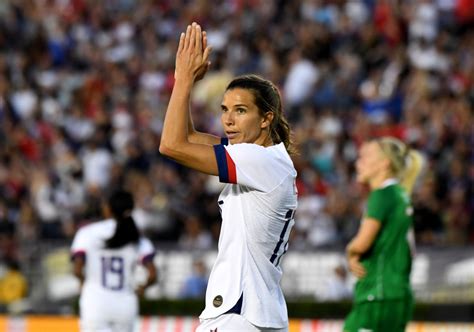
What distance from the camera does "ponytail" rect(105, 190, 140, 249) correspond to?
9.65m

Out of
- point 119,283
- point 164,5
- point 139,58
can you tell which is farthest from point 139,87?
point 119,283

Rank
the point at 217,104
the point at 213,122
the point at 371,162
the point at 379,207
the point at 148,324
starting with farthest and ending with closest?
1. the point at 217,104
2. the point at 213,122
3. the point at 148,324
4. the point at 371,162
5. the point at 379,207

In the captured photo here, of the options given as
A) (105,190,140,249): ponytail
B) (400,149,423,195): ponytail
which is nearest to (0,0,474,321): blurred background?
(105,190,140,249): ponytail

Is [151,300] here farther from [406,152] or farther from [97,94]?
[406,152]

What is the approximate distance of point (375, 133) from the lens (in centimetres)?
1667

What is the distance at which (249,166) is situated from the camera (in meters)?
5.50

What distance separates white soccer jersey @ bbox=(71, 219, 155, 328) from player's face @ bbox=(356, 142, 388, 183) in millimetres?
2639

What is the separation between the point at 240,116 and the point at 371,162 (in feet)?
8.09

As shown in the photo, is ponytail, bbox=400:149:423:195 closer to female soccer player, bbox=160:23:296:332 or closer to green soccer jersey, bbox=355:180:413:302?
green soccer jersey, bbox=355:180:413:302

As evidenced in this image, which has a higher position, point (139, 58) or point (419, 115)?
point (139, 58)

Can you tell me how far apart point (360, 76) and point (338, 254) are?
12.4ft

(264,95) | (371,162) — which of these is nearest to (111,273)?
(371,162)

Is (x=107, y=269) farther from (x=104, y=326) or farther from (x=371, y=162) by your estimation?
(x=371, y=162)

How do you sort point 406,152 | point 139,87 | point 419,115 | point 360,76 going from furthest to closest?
point 139,87 < point 360,76 < point 419,115 < point 406,152
